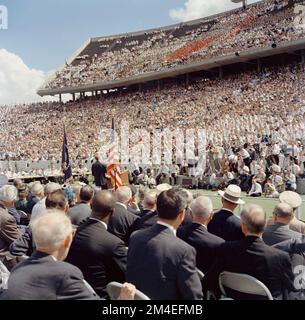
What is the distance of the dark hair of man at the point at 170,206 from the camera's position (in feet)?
12.9

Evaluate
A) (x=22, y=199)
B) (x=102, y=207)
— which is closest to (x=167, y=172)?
(x=22, y=199)

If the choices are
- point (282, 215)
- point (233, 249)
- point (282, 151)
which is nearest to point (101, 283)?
point (233, 249)

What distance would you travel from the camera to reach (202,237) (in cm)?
460

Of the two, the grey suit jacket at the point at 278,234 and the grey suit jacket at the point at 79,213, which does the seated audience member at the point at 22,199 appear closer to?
A: the grey suit jacket at the point at 79,213

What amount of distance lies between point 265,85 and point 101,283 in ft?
105

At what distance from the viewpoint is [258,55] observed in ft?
128

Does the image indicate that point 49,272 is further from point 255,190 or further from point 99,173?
point 255,190

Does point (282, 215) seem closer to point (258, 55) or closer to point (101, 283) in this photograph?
point (101, 283)

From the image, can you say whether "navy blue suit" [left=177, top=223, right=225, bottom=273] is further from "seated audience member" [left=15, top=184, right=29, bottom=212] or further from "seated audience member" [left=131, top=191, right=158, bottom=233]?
"seated audience member" [left=15, top=184, right=29, bottom=212]

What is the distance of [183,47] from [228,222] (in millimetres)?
44966

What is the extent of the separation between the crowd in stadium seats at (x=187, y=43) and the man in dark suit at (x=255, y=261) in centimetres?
3433

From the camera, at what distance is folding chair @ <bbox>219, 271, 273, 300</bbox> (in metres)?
3.56

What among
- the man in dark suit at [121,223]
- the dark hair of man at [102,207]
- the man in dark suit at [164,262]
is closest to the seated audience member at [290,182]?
the man in dark suit at [121,223]

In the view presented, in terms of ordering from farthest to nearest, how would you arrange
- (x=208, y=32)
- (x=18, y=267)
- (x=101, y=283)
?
(x=208, y=32), (x=101, y=283), (x=18, y=267)
